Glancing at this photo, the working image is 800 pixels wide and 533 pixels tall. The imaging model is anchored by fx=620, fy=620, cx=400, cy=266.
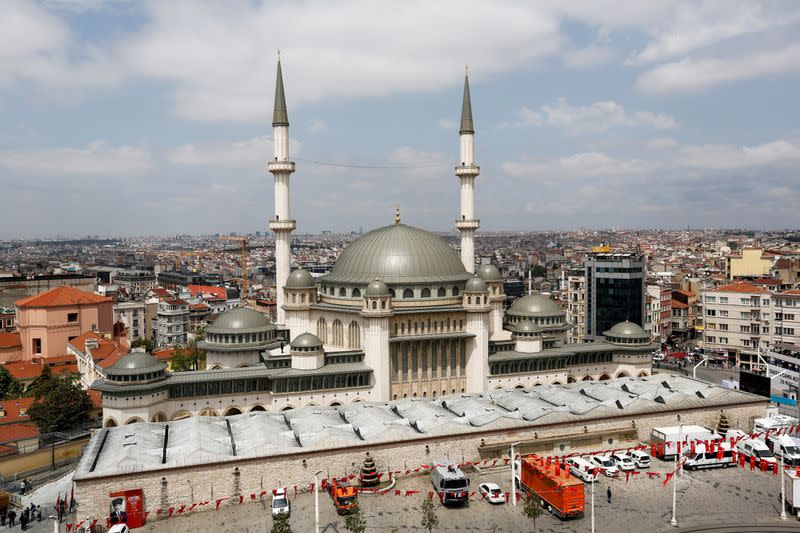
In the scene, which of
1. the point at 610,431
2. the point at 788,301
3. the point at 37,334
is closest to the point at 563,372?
the point at 610,431

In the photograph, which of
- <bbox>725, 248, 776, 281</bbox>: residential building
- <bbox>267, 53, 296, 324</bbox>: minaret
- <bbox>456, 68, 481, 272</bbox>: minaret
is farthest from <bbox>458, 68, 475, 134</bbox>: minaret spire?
<bbox>725, 248, 776, 281</bbox>: residential building

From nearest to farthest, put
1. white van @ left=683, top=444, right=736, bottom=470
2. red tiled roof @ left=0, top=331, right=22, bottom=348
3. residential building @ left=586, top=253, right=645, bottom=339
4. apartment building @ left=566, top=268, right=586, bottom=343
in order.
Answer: white van @ left=683, top=444, right=736, bottom=470, red tiled roof @ left=0, top=331, right=22, bottom=348, residential building @ left=586, top=253, right=645, bottom=339, apartment building @ left=566, top=268, right=586, bottom=343

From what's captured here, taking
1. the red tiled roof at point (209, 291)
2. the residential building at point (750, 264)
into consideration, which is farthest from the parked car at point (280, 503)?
the residential building at point (750, 264)

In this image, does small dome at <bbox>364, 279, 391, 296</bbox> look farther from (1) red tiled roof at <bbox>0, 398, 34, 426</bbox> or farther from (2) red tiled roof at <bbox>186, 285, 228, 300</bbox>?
(2) red tiled roof at <bbox>186, 285, 228, 300</bbox>

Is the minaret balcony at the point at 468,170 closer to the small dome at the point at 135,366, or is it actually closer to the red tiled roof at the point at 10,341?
the small dome at the point at 135,366

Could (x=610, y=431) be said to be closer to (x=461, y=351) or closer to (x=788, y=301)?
(x=461, y=351)

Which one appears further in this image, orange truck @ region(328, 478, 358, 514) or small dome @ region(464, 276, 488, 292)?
small dome @ region(464, 276, 488, 292)

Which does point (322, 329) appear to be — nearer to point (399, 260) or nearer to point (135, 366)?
point (399, 260)
